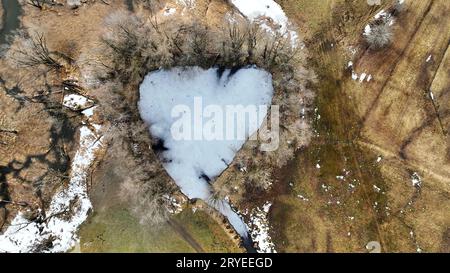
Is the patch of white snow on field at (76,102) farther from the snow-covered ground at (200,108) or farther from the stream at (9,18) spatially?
the stream at (9,18)

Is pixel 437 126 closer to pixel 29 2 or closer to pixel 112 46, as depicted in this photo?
pixel 112 46

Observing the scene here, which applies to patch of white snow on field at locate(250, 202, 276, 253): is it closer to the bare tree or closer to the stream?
the bare tree

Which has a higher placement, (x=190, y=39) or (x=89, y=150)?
(x=190, y=39)

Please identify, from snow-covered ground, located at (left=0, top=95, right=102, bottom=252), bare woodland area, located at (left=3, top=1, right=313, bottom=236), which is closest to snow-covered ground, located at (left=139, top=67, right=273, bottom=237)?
bare woodland area, located at (left=3, top=1, right=313, bottom=236)

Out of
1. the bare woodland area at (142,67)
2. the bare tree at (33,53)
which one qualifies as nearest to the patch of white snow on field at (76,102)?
the bare woodland area at (142,67)

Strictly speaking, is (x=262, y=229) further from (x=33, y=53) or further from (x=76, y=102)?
(x=33, y=53)

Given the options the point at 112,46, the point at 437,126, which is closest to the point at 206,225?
the point at 112,46

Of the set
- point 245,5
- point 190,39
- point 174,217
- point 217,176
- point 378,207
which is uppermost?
point 245,5
